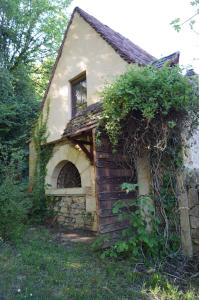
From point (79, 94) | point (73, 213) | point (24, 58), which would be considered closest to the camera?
point (73, 213)

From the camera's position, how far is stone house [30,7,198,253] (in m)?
5.01

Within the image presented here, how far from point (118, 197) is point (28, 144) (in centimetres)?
539

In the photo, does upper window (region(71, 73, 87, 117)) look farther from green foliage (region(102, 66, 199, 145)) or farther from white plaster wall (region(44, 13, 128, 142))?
green foliage (region(102, 66, 199, 145))

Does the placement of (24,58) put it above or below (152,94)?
above

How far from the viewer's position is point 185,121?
4582mm

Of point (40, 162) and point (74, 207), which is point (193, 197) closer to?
point (74, 207)

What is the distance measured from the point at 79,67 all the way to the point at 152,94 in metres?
3.71

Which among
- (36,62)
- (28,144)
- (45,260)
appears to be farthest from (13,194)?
(36,62)

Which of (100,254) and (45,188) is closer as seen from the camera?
(100,254)

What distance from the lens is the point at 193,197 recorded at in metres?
4.27

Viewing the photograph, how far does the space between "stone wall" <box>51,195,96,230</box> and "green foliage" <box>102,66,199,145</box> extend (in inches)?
121

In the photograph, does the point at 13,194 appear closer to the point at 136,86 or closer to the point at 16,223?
the point at 16,223

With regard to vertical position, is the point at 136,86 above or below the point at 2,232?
above

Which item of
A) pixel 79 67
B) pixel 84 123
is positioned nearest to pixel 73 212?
pixel 84 123
